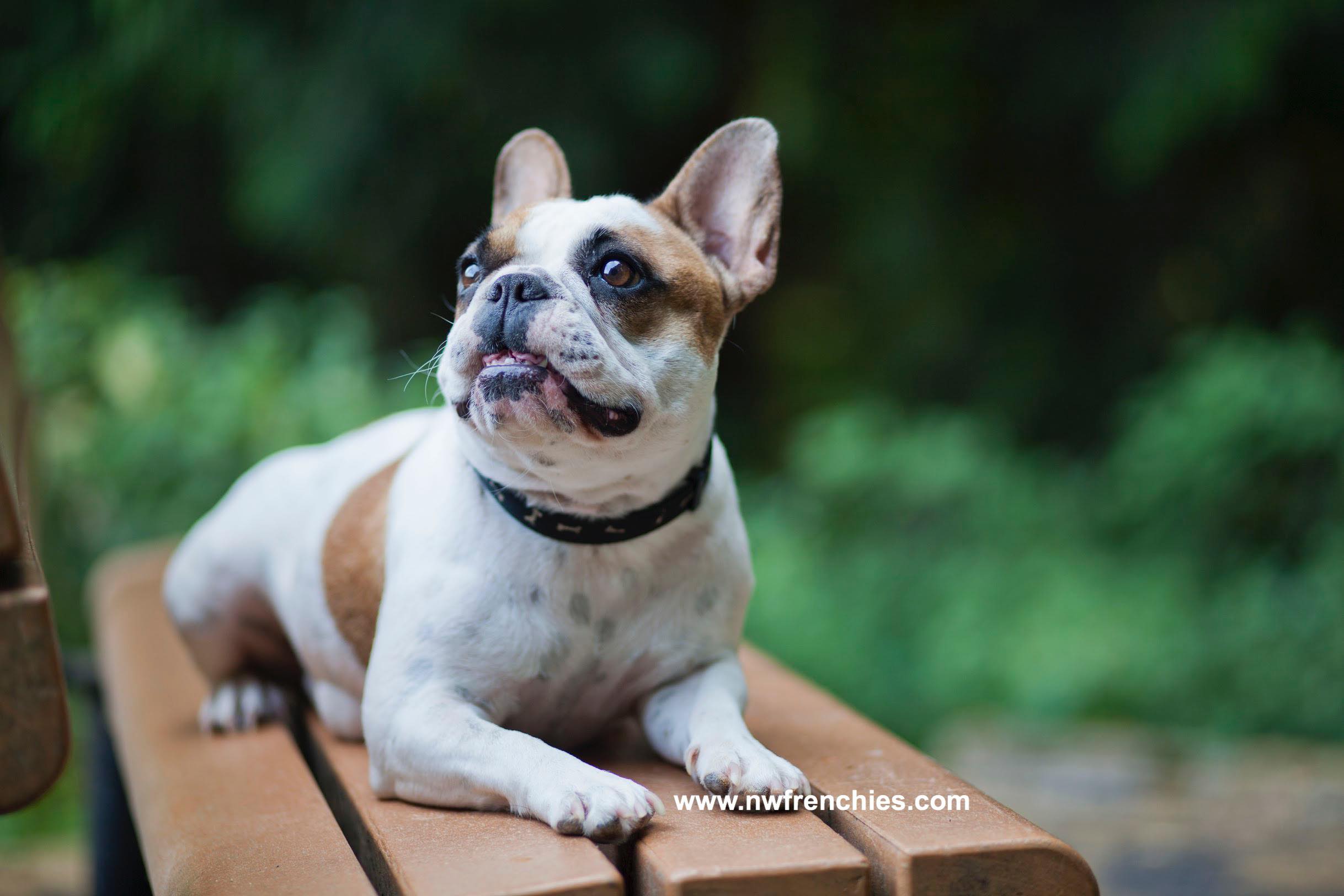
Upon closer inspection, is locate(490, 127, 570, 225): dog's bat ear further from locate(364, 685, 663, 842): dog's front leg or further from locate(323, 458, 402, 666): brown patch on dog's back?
locate(364, 685, 663, 842): dog's front leg

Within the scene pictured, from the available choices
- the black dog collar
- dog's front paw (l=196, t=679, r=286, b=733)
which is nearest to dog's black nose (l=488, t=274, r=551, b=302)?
the black dog collar

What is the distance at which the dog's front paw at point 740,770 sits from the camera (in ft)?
6.09

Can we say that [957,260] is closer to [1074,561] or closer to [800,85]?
[800,85]

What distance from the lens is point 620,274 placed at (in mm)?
1993

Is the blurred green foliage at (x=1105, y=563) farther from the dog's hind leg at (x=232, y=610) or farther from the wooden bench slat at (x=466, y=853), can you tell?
the wooden bench slat at (x=466, y=853)

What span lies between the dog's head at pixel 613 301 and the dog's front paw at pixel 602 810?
0.52 meters

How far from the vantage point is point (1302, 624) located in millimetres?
4621

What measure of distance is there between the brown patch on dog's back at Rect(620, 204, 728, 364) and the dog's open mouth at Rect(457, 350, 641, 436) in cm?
15

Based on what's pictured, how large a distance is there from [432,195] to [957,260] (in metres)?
2.74

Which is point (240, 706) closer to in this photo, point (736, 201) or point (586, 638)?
point (586, 638)

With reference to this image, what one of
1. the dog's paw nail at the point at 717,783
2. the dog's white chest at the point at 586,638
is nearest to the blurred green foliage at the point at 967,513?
the dog's white chest at the point at 586,638

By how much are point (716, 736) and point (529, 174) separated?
1.16m

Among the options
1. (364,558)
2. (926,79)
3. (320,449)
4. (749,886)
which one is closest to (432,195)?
(926,79)

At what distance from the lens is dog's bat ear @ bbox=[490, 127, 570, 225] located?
2.43 meters
